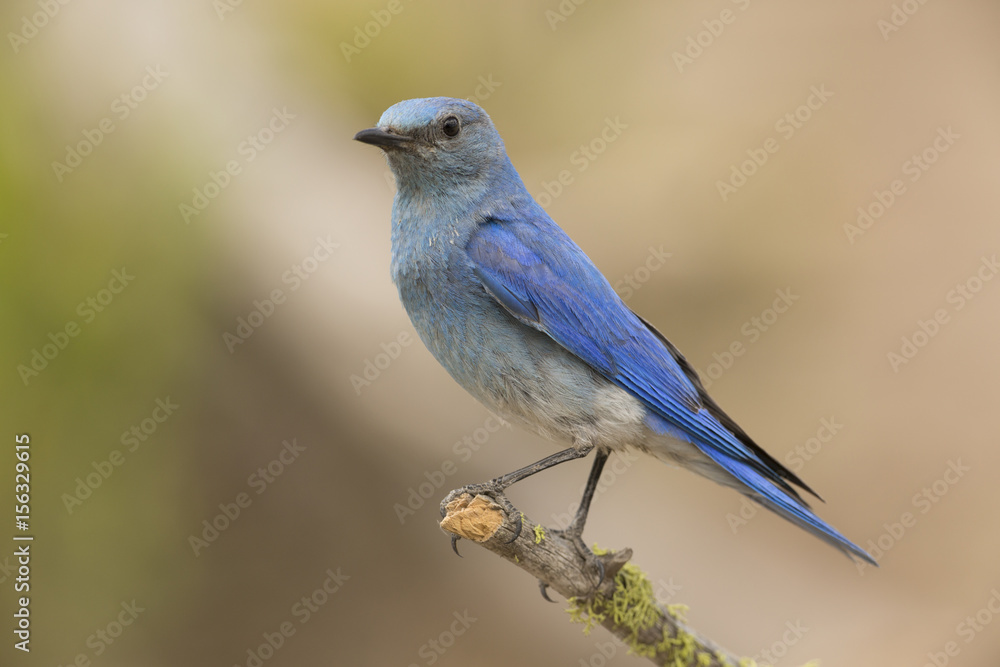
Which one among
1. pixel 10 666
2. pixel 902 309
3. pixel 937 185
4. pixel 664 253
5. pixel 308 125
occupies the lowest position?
pixel 10 666

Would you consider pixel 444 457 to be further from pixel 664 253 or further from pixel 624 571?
pixel 624 571

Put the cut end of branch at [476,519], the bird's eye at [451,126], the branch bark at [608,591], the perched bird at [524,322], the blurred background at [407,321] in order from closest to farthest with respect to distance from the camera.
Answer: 1. the cut end of branch at [476,519]
2. the branch bark at [608,591]
3. the perched bird at [524,322]
4. the bird's eye at [451,126]
5. the blurred background at [407,321]

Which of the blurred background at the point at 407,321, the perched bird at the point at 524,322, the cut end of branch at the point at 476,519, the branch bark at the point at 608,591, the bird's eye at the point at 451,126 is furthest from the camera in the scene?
the blurred background at the point at 407,321

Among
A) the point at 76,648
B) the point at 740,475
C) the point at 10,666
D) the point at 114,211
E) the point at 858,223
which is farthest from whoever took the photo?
the point at 858,223

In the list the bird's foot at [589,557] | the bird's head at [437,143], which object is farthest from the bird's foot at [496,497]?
the bird's head at [437,143]

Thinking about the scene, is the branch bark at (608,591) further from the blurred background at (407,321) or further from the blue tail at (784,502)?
the blurred background at (407,321)

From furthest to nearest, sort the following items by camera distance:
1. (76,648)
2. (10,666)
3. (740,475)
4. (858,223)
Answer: (858,223) < (76,648) < (10,666) < (740,475)

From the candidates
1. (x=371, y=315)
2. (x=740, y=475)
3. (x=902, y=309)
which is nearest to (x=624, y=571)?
(x=740, y=475)
